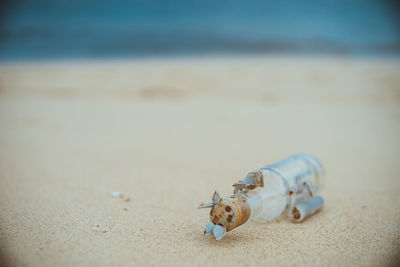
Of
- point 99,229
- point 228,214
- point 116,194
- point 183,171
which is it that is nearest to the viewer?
point 228,214

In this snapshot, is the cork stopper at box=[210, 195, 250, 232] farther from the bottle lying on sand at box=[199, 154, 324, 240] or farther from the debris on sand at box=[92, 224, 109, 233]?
the debris on sand at box=[92, 224, 109, 233]

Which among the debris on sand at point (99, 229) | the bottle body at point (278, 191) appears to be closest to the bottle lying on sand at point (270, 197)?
the bottle body at point (278, 191)

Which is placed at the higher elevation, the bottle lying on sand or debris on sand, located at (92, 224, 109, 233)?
the bottle lying on sand

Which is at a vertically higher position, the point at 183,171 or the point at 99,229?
the point at 99,229

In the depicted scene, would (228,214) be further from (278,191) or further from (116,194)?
(116,194)

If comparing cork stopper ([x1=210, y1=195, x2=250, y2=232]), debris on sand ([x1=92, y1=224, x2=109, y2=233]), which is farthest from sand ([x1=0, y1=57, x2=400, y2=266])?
cork stopper ([x1=210, y1=195, x2=250, y2=232])

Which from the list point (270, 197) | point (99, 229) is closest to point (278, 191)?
point (270, 197)

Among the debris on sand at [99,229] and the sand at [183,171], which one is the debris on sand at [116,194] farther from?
the debris on sand at [99,229]
